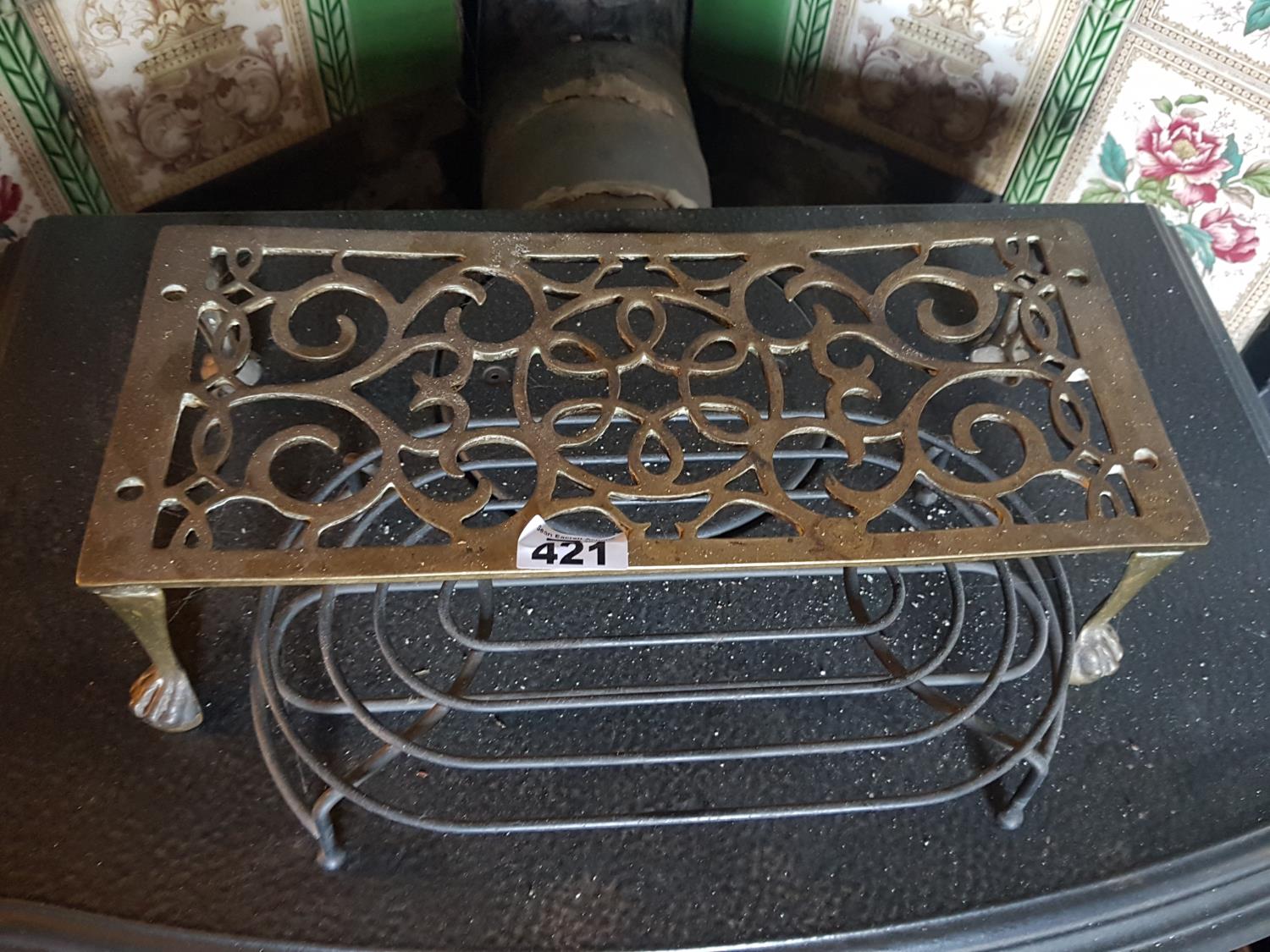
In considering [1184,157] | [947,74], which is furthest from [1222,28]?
[947,74]

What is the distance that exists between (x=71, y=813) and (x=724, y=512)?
467mm

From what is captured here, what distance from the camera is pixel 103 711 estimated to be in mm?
669

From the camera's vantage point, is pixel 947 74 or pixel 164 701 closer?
pixel 164 701

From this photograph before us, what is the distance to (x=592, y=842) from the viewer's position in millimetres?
643

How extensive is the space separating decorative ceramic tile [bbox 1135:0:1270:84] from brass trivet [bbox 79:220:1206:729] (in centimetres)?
29

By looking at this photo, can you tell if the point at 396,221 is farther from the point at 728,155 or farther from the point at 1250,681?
the point at 1250,681

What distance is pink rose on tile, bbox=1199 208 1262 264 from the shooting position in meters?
0.98

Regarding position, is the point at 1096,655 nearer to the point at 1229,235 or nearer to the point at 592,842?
the point at 592,842

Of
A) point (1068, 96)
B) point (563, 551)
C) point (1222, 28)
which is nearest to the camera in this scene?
point (563, 551)

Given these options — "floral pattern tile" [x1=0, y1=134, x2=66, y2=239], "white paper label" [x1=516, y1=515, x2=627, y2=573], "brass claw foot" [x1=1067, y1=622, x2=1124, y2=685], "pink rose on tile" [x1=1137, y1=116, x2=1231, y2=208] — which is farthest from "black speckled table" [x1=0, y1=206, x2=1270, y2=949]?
"pink rose on tile" [x1=1137, y1=116, x2=1231, y2=208]

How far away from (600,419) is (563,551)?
0.10 meters

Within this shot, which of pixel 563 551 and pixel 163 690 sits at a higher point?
pixel 563 551

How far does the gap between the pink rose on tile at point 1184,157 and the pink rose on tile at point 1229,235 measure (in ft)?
0.07

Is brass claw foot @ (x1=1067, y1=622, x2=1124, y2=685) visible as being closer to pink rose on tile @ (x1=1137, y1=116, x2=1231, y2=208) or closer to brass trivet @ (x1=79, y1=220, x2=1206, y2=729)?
brass trivet @ (x1=79, y1=220, x2=1206, y2=729)
